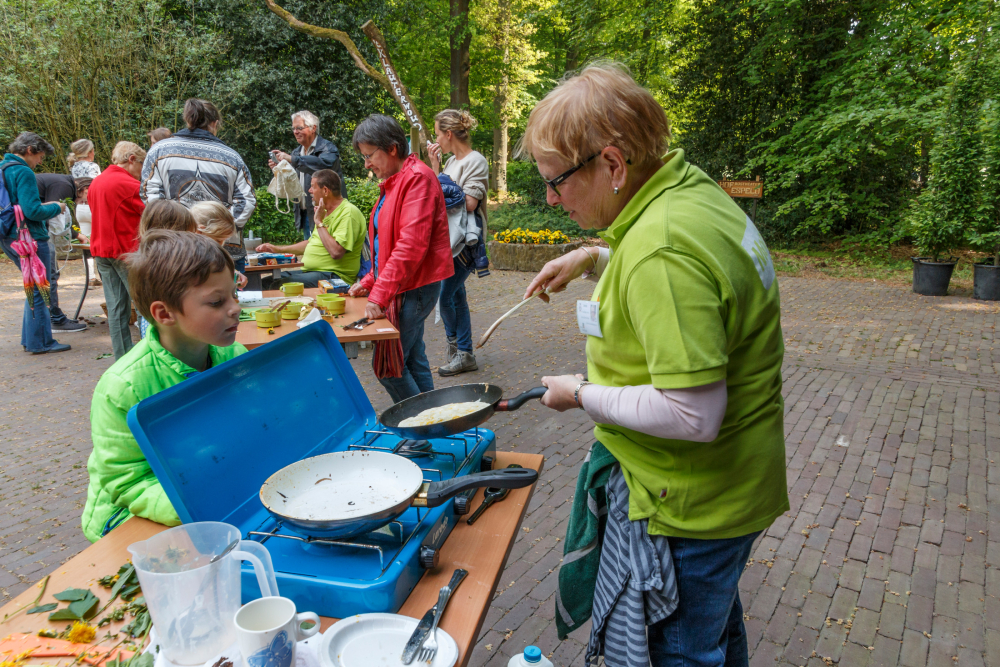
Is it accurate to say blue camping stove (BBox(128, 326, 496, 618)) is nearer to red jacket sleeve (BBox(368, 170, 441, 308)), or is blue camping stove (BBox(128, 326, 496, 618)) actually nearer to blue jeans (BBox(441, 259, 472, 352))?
red jacket sleeve (BBox(368, 170, 441, 308))

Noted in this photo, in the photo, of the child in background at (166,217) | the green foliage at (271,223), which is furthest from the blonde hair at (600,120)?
the green foliage at (271,223)

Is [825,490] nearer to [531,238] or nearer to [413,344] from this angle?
[413,344]

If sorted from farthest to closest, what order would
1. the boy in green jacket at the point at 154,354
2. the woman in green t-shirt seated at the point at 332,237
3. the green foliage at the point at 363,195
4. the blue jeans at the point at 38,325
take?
the green foliage at the point at 363,195 → the blue jeans at the point at 38,325 → the woman in green t-shirt seated at the point at 332,237 → the boy in green jacket at the point at 154,354

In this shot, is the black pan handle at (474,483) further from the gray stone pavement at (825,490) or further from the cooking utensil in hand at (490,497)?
the gray stone pavement at (825,490)

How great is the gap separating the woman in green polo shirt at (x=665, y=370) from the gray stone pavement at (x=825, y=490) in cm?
130

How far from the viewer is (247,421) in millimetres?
1583

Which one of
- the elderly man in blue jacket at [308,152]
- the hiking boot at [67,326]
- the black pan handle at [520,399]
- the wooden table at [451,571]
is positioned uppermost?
the elderly man in blue jacket at [308,152]

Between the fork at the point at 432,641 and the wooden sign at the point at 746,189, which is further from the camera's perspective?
the wooden sign at the point at 746,189

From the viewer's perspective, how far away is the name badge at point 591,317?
145cm

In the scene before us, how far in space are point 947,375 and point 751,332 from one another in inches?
240

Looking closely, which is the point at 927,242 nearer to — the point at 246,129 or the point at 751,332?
the point at 751,332

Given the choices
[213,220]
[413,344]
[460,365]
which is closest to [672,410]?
[413,344]

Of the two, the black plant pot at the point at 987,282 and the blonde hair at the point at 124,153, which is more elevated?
the blonde hair at the point at 124,153

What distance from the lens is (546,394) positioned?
1570mm
